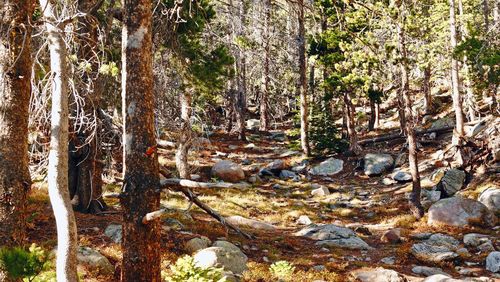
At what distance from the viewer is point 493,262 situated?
33.3ft

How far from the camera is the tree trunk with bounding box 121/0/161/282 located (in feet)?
16.7

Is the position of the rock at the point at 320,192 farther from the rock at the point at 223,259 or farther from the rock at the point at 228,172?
the rock at the point at 223,259

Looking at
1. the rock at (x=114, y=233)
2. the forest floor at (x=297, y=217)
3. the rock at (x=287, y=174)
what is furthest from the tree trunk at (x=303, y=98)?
the rock at (x=114, y=233)

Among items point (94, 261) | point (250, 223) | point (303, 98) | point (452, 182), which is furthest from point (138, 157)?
point (303, 98)

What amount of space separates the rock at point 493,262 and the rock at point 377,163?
1089cm

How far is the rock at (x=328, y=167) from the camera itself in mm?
22734

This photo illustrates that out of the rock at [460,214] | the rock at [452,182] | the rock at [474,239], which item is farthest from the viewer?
the rock at [452,182]

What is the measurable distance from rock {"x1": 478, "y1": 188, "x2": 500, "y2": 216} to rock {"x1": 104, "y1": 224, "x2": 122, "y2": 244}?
1176 cm

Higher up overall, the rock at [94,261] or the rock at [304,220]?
the rock at [94,261]

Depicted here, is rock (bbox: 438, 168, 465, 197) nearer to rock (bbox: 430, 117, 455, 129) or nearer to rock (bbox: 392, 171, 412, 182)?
rock (bbox: 392, 171, 412, 182)

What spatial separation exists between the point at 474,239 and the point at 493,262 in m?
1.95

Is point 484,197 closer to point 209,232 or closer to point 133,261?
point 209,232

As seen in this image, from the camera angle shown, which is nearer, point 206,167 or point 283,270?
point 283,270

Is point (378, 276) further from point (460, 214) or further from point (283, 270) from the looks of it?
point (460, 214)
